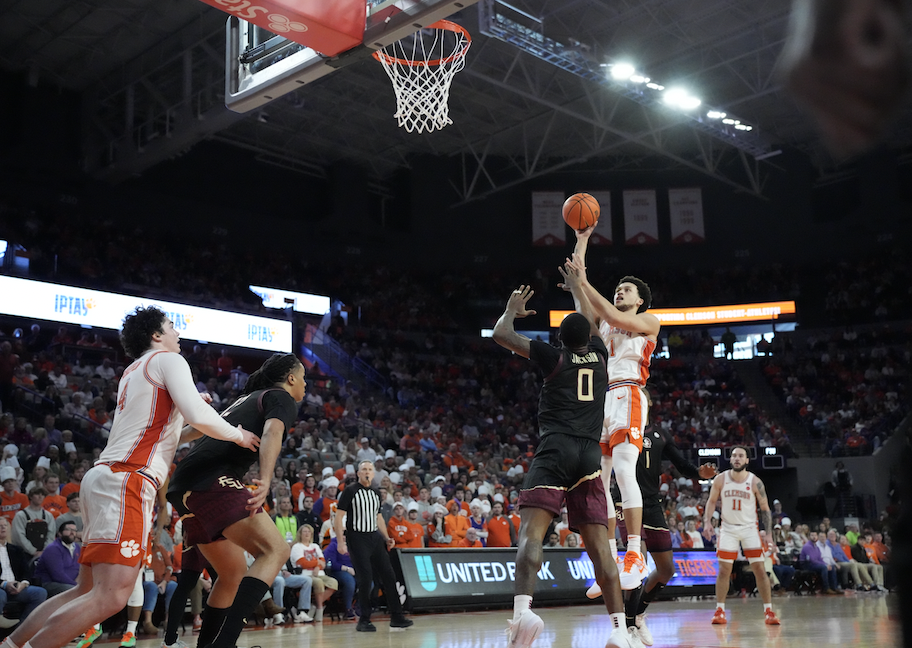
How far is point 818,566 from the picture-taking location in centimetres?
1830

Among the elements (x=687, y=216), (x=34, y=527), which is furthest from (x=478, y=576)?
(x=687, y=216)

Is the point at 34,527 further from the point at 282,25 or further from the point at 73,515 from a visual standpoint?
the point at 282,25

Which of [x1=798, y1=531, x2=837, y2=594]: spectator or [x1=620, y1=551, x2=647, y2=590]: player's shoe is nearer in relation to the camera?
[x1=620, y1=551, x2=647, y2=590]: player's shoe

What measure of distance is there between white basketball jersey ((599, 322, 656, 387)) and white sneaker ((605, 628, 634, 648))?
7.27ft

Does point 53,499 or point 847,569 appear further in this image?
point 847,569

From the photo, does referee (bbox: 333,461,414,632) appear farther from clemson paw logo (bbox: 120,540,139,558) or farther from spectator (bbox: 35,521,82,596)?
clemson paw logo (bbox: 120,540,139,558)

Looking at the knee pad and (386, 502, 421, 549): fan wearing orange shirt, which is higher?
the knee pad

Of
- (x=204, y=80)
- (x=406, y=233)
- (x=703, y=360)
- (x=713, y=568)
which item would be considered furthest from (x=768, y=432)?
(x=204, y=80)

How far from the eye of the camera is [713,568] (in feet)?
56.9

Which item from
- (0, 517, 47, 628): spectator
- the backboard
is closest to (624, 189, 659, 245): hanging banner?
the backboard

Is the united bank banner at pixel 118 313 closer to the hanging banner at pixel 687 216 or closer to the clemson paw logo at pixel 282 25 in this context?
the clemson paw logo at pixel 282 25

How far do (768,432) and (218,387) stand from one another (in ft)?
53.4

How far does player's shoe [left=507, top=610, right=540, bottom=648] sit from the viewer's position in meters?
4.71

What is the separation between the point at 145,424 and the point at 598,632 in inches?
203
